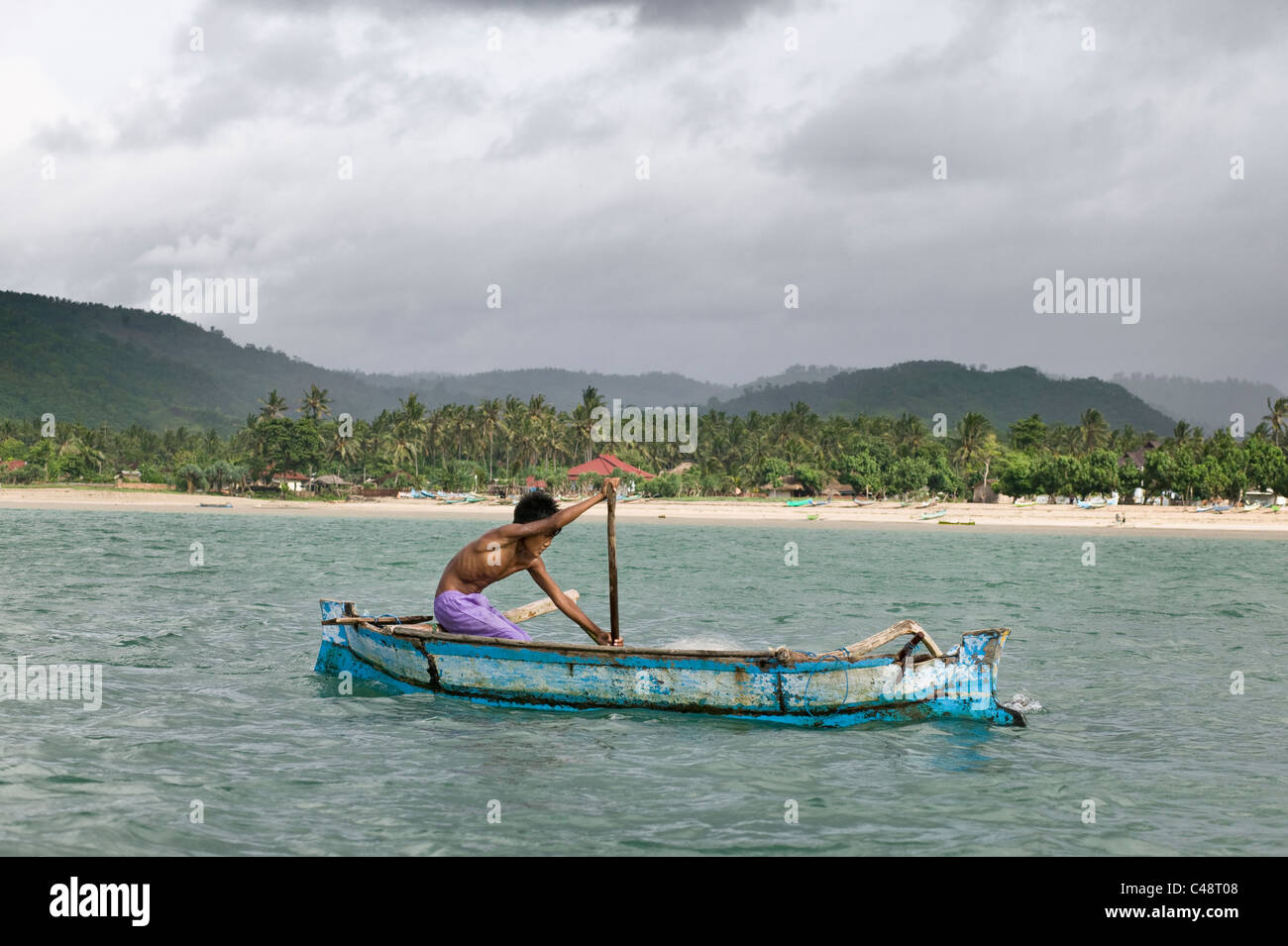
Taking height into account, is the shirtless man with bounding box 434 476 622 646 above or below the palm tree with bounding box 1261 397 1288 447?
below

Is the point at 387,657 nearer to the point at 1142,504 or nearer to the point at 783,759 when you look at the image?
the point at 783,759

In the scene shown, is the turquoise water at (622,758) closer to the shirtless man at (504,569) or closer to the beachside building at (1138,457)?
the shirtless man at (504,569)

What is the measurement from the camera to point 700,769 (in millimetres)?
10195

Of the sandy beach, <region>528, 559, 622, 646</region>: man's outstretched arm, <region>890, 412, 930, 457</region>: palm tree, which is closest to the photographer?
<region>528, 559, 622, 646</region>: man's outstretched arm

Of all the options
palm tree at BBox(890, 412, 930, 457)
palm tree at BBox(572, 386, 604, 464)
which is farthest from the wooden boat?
palm tree at BBox(572, 386, 604, 464)

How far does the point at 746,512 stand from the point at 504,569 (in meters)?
88.6

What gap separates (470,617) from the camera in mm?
12867

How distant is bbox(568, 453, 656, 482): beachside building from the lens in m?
123

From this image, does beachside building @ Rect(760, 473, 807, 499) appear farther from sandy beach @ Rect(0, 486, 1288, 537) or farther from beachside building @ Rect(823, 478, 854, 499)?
sandy beach @ Rect(0, 486, 1288, 537)

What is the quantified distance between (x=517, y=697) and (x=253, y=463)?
115 meters

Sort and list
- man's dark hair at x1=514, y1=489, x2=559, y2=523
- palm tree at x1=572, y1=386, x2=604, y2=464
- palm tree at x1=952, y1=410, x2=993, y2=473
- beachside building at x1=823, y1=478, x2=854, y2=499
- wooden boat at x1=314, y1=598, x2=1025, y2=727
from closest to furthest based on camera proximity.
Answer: wooden boat at x1=314, y1=598, x2=1025, y2=727 < man's dark hair at x1=514, y1=489, x2=559, y2=523 < beachside building at x1=823, y1=478, x2=854, y2=499 < palm tree at x1=952, y1=410, x2=993, y2=473 < palm tree at x1=572, y1=386, x2=604, y2=464

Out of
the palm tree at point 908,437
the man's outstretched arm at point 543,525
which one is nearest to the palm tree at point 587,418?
the palm tree at point 908,437

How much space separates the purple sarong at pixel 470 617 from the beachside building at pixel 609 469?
10499 cm

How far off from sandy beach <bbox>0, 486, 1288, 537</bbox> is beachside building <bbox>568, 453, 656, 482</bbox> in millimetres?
12130
